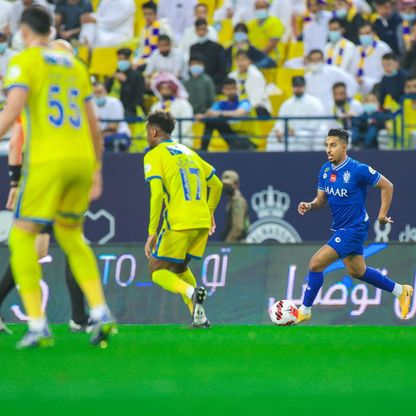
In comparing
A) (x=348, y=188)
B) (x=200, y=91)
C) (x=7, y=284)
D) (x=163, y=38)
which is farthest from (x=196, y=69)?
(x=7, y=284)

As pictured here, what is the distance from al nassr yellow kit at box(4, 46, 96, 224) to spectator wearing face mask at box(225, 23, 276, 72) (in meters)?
13.2

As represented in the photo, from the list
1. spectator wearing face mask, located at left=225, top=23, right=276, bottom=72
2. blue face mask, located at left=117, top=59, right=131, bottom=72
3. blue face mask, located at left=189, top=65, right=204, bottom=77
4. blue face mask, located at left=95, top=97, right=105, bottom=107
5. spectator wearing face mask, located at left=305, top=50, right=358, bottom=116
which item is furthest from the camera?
blue face mask, located at left=117, top=59, right=131, bottom=72

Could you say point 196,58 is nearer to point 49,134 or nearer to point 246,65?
point 246,65

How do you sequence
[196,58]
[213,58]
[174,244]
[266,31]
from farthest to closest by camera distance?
1. [266,31]
2. [213,58]
3. [196,58]
4. [174,244]

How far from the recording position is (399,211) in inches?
754

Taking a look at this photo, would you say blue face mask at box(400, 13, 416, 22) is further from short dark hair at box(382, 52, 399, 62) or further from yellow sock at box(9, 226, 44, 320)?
yellow sock at box(9, 226, 44, 320)

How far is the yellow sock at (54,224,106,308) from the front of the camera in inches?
349

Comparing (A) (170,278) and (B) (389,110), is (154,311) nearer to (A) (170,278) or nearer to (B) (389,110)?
(A) (170,278)

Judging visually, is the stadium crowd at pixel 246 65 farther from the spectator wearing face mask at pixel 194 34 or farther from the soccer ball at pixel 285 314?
the soccer ball at pixel 285 314

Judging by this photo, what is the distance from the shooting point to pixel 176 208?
42.3 feet

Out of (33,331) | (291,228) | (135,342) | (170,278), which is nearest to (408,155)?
(291,228)

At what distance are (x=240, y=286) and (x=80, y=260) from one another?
6.31m

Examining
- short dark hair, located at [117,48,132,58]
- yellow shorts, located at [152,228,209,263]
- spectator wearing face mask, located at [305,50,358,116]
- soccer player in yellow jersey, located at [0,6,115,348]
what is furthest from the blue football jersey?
short dark hair, located at [117,48,132,58]

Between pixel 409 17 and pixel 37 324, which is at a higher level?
pixel 409 17
